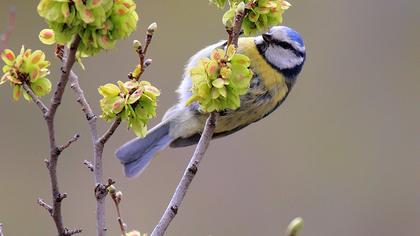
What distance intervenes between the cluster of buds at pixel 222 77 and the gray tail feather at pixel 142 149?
1.26 m

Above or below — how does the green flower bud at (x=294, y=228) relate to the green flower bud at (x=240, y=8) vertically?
below

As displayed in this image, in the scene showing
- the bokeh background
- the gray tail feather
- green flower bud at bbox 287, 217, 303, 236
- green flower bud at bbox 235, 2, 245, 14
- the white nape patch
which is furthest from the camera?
the bokeh background

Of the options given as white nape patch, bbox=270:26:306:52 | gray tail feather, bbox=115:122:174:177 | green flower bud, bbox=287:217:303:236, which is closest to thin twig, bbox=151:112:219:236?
green flower bud, bbox=287:217:303:236

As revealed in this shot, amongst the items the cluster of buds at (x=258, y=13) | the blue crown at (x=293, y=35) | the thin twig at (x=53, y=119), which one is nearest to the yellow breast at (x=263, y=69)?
the blue crown at (x=293, y=35)

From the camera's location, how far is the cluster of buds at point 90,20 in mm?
1144

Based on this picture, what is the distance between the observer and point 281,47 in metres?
2.59

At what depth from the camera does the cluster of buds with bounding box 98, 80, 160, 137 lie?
1.33 meters

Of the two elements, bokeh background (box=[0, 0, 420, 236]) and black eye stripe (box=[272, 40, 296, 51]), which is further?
bokeh background (box=[0, 0, 420, 236])

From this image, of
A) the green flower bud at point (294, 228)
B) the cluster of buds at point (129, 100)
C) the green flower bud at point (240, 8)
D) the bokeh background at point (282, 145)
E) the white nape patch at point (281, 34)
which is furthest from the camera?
the bokeh background at point (282, 145)

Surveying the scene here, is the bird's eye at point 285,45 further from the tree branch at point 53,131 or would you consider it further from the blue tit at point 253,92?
the tree branch at point 53,131

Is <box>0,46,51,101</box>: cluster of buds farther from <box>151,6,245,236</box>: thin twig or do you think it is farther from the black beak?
the black beak

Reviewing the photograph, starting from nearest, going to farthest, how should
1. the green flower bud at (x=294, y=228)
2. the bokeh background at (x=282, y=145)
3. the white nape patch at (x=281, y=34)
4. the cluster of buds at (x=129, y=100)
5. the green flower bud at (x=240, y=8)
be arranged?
1. the green flower bud at (x=294, y=228)
2. the cluster of buds at (x=129, y=100)
3. the green flower bud at (x=240, y=8)
4. the white nape patch at (x=281, y=34)
5. the bokeh background at (x=282, y=145)

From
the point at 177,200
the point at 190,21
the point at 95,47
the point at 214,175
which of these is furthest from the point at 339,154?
the point at 95,47

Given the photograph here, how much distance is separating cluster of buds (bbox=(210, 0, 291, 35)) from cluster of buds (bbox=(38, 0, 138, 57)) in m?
0.33
